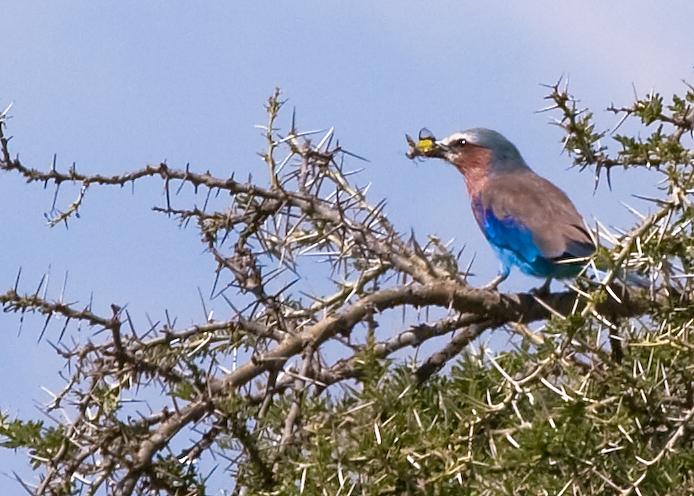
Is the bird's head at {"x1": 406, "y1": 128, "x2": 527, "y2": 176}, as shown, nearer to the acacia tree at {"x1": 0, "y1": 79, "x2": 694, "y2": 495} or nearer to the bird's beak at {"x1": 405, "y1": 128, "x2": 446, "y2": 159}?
the bird's beak at {"x1": 405, "y1": 128, "x2": 446, "y2": 159}

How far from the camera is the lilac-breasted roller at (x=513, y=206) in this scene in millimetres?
4477

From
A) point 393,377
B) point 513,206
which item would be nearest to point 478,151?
point 513,206

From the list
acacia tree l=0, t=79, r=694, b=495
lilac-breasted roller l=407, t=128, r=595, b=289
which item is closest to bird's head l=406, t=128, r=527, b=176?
lilac-breasted roller l=407, t=128, r=595, b=289

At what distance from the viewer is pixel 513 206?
4.93 metres

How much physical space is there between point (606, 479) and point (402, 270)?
39.0 inches

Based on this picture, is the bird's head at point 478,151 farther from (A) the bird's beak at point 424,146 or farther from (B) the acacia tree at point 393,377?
(B) the acacia tree at point 393,377

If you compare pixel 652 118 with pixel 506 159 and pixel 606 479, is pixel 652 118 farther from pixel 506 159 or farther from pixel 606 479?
pixel 506 159

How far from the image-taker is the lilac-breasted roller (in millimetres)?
4477

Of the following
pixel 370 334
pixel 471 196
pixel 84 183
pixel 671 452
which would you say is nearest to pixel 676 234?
pixel 671 452

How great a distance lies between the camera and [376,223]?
3.41 metres

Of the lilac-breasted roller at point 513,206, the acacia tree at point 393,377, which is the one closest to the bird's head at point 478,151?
the lilac-breasted roller at point 513,206

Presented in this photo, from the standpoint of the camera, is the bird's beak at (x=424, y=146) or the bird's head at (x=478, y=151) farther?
the bird's head at (x=478, y=151)

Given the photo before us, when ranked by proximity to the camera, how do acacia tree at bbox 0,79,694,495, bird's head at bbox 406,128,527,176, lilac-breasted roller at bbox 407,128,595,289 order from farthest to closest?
1. bird's head at bbox 406,128,527,176
2. lilac-breasted roller at bbox 407,128,595,289
3. acacia tree at bbox 0,79,694,495

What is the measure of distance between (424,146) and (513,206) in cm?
44
